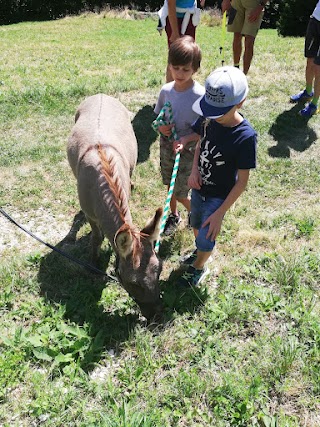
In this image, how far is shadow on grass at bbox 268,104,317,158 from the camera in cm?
607

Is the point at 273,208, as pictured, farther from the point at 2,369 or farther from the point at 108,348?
the point at 2,369

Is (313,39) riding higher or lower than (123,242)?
higher

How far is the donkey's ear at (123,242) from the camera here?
2686 mm

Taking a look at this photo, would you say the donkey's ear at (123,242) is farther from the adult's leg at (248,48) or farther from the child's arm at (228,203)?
the adult's leg at (248,48)

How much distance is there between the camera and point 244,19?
7375mm

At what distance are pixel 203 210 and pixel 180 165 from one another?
0.74 m

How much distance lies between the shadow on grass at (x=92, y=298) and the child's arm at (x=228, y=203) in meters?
0.71

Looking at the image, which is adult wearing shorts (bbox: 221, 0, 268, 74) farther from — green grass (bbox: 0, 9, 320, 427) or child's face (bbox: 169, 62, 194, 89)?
child's face (bbox: 169, 62, 194, 89)

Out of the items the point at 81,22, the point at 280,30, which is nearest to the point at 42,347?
the point at 280,30

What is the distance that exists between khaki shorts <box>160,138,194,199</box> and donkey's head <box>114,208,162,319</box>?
122 cm

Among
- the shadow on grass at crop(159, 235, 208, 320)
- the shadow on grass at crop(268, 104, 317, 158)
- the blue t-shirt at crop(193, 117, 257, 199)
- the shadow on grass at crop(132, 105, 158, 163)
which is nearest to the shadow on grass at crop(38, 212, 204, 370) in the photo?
the shadow on grass at crop(159, 235, 208, 320)

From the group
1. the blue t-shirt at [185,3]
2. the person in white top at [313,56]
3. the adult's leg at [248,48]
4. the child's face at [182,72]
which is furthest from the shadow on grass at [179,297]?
the adult's leg at [248,48]

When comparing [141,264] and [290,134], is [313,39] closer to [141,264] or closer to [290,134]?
[290,134]

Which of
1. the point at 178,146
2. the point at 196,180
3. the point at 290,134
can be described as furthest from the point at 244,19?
the point at 196,180
